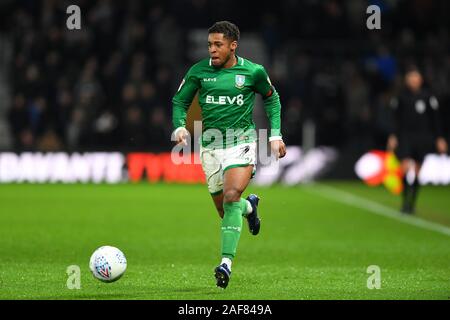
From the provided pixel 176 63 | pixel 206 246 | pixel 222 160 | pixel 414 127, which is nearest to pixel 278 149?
pixel 222 160

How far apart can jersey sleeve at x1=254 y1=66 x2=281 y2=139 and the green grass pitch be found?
4.17 feet

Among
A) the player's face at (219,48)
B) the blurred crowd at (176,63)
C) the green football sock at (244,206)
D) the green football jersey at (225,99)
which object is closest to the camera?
the player's face at (219,48)

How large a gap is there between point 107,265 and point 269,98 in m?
2.01

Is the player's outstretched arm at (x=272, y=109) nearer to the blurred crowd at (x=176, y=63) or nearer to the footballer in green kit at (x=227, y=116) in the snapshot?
the footballer in green kit at (x=227, y=116)

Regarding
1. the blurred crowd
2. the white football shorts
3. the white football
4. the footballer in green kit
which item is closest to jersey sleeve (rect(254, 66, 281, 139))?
the footballer in green kit

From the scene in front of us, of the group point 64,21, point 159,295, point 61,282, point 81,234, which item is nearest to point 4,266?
point 61,282

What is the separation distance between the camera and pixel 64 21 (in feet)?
83.0

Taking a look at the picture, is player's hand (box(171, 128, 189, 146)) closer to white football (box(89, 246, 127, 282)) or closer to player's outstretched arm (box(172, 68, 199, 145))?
player's outstretched arm (box(172, 68, 199, 145))

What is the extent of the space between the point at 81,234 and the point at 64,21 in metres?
12.4

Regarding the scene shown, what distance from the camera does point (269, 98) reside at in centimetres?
984

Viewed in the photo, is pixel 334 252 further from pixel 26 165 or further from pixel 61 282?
pixel 26 165

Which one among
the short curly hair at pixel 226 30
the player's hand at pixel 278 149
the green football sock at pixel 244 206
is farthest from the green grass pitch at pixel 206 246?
the short curly hair at pixel 226 30

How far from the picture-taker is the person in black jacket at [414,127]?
55.0 feet

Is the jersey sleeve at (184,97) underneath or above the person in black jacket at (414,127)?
above
